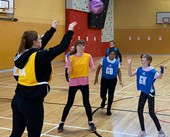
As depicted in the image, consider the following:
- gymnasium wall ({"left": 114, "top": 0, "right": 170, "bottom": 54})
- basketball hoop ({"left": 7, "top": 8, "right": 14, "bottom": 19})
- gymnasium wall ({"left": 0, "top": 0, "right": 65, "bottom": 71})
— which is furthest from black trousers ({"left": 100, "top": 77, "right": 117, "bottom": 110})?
gymnasium wall ({"left": 114, "top": 0, "right": 170, "bottom": 54})

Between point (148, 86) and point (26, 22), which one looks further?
point (26, 22)

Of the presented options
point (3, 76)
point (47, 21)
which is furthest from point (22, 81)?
point (47, 21)

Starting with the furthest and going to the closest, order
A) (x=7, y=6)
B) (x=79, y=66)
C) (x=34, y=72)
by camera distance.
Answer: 1. (x=7, y=6)
2. (x=79, y=66)
3. (x=34, y=72)

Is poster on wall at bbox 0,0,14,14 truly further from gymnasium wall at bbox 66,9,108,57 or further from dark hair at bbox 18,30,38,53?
dark hair at bbox 18,30,38,53

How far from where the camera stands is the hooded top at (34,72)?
2.81 metres

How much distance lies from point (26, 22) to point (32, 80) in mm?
12472

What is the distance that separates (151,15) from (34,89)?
2289 centimetres

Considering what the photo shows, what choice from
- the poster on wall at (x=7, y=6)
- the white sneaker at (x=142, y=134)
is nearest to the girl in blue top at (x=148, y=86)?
the white sneaker at (x=142, y=134)

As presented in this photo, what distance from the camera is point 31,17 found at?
49.9 feet

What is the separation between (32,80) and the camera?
2.86m

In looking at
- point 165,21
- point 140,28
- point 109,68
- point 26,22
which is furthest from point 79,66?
point 140,28

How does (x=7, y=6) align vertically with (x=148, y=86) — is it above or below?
above

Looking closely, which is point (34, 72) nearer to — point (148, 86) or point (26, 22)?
point (148, 86)

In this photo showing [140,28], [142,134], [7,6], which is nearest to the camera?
[142,134]
